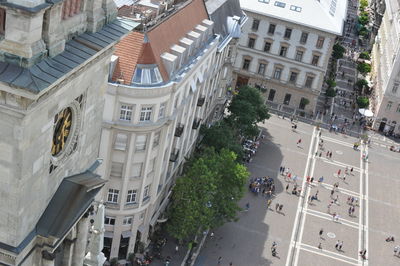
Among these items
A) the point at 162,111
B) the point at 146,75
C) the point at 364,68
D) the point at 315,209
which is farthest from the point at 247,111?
the point at 364,68

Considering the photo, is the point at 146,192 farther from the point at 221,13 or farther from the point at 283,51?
the point at 283,51

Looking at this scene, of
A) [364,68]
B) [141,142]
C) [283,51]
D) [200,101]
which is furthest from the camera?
[364,68]

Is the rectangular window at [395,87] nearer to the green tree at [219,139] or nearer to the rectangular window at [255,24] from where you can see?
the rectangular window at [255,24]

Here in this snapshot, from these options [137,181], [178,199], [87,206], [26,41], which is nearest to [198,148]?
[178,199]

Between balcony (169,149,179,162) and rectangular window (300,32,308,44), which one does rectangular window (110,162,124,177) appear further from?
rectangular window (300,32,308,44)

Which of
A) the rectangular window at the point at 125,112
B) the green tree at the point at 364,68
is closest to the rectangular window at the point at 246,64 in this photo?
the green tree at the point at 364,68

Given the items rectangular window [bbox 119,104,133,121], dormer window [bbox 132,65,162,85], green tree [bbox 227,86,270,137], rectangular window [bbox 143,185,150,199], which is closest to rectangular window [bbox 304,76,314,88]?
green tree [bbox 227,86,270,137]

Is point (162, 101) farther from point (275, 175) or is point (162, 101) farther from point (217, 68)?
point (275, 175)
